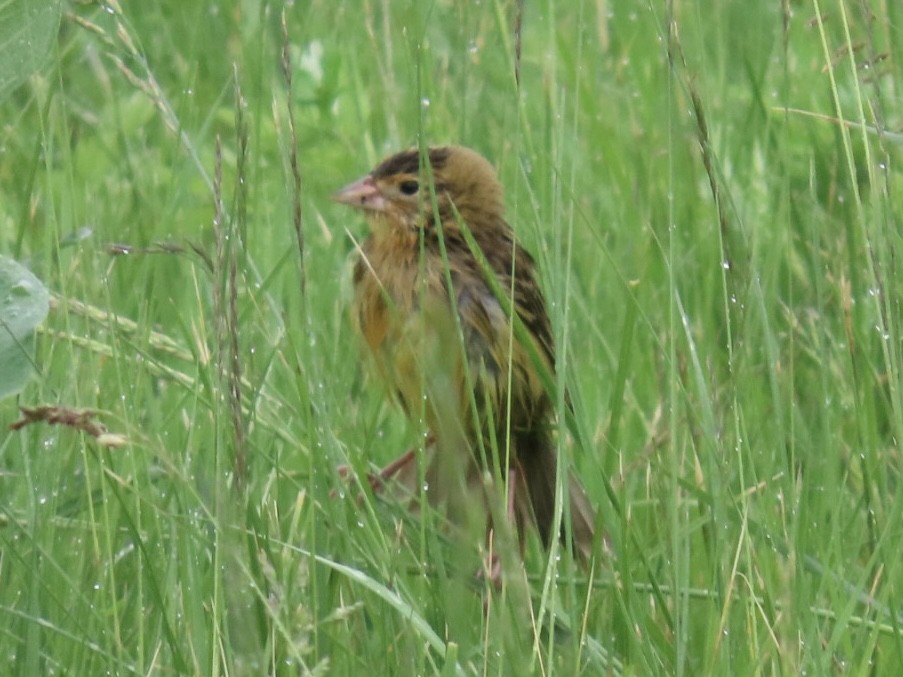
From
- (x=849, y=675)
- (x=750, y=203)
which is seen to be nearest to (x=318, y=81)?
(x=750, y=203)

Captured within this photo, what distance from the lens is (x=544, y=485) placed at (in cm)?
352

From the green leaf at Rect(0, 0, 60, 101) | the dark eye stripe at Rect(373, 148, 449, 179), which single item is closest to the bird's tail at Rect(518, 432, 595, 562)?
the dark eye stripe at Rect(373, 148, 449, 179)

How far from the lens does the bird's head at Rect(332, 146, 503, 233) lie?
3.46 m

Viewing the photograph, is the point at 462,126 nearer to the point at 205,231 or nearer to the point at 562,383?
the point at 205,231

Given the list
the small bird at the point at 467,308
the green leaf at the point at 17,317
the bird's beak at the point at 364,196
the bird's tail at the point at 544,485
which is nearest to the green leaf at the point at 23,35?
the green leaf at the point at 17,317

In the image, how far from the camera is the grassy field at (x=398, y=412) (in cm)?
209

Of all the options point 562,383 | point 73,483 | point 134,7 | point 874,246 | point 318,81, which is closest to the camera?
point 562,383

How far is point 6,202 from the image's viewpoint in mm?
3947

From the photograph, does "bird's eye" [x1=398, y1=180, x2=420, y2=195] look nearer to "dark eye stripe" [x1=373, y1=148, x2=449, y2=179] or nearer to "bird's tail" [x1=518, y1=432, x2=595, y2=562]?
"dark eye stripe" [x1=373, y1=148, x2=449, y2=179]

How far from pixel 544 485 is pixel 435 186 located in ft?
2.15

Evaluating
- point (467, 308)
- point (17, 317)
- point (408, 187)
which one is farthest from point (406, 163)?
point (17, 317)

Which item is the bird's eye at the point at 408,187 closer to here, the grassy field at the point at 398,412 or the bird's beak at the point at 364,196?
the bird's beak at the point at 364,196

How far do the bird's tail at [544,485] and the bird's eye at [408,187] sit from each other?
22.4 inches

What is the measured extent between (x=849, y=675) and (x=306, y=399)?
770mm
